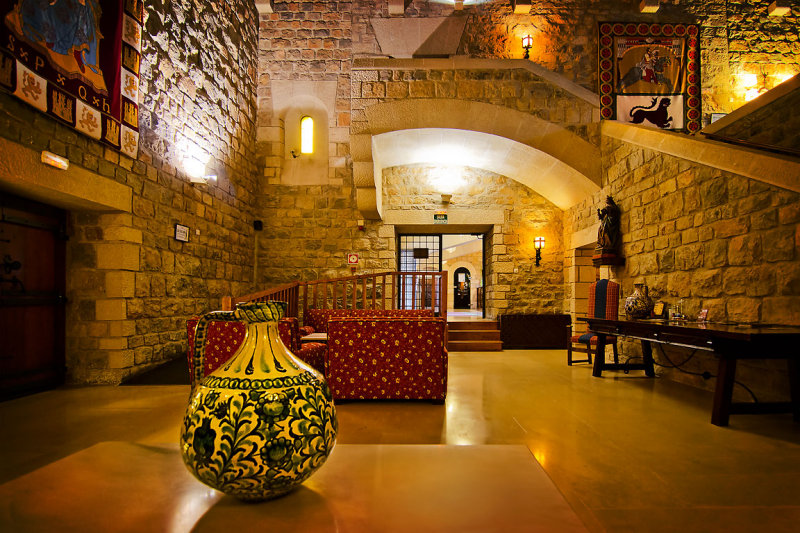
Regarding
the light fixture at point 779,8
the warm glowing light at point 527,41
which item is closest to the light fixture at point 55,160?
the warm glowing light at point 527,41

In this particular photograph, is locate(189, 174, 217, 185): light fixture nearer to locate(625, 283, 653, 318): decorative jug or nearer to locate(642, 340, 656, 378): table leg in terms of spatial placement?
locate(625, 283, 653, 318): decorative jug

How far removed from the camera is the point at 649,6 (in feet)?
22.7

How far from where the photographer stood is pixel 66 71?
3199 millimetres

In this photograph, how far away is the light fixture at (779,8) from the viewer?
22.2 ft

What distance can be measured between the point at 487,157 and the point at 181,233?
5.15 m

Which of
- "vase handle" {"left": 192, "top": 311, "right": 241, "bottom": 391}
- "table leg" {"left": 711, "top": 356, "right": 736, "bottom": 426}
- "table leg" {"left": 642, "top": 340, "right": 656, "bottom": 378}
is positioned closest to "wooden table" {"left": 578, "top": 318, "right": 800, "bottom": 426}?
"table leg" {"left": 711, "top": 356, "right": 736, "bottom": 426}

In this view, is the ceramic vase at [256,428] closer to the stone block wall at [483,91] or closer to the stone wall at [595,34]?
the stone block wall at [483,91]

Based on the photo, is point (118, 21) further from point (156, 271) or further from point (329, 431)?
point (329, 431)

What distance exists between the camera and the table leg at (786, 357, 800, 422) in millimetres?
2857

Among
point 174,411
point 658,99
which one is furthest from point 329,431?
point 658,99

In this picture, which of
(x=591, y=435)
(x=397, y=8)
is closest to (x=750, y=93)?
(x=397, y=8)

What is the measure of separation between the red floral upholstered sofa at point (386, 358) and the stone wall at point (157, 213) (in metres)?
2.30

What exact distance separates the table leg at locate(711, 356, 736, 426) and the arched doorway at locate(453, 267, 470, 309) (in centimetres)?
1298

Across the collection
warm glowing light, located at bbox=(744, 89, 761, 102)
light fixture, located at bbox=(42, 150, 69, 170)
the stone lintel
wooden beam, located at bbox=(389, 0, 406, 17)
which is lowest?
the stone lintel
